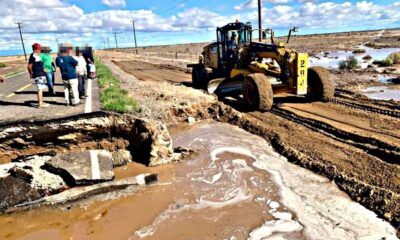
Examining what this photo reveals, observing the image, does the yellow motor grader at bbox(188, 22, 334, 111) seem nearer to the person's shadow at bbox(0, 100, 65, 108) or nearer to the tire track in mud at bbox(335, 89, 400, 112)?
the tire track in mud at bbox(335, 89, 400, 112)

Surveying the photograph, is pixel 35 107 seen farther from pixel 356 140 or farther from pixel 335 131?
pixel 356 140

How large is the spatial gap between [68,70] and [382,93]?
11.7m

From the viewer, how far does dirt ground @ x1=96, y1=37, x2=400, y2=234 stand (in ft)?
21.2

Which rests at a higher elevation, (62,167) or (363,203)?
(62,167)

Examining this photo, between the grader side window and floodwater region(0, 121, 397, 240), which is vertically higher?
the grader side window

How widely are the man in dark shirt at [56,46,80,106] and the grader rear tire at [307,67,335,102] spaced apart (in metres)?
7.95

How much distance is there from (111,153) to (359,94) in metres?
10.2

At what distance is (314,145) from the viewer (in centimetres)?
873

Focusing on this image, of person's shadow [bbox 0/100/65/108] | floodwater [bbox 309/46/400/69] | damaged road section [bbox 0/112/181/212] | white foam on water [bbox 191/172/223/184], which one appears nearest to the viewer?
damaged road section [bbox 0/112/181/212]

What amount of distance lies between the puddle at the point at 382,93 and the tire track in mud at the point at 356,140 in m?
4.34

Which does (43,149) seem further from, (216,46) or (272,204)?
(216,46)

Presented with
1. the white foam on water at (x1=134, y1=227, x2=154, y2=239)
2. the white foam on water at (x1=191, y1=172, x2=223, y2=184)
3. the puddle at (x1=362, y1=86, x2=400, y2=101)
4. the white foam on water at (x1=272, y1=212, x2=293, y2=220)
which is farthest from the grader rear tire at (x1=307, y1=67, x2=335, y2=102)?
the white foam on water at (x1=134, y1=227, x2=154, y2=239)

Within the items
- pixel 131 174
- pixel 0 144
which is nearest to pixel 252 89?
pixel 131 174

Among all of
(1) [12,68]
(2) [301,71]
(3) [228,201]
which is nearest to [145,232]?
(3) [228,201]
